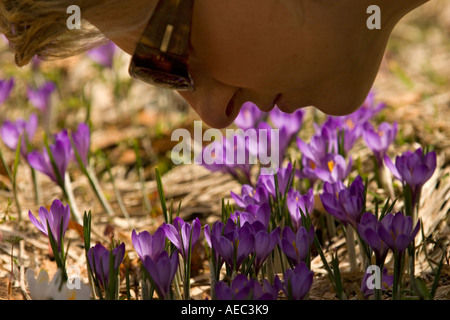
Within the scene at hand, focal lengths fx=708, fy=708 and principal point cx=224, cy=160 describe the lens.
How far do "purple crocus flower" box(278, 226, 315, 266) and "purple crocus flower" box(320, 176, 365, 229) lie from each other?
0.43ft

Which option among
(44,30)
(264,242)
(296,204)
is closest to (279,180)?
(296,204)

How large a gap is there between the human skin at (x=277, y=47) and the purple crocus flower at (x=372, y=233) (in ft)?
0.98

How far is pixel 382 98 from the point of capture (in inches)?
134

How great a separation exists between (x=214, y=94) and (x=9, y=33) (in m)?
0.45

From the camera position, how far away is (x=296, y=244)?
138 centimetres

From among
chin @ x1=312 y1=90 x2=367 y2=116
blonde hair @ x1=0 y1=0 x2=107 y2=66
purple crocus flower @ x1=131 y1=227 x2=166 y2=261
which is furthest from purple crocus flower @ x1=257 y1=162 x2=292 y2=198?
blonde hair @ x1=0 y1=0 x2=107 y2=66

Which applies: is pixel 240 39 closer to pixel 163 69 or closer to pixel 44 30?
pixel 163 69

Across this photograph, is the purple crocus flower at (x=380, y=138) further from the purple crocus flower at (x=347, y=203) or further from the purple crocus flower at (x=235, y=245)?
the purple crocus flower at (x=235, y=245)

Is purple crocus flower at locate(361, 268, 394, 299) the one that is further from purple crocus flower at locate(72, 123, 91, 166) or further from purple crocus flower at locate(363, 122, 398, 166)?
purple crocus flower at locate(72, 123, 91, 166)

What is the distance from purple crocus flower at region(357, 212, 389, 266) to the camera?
1346 mm

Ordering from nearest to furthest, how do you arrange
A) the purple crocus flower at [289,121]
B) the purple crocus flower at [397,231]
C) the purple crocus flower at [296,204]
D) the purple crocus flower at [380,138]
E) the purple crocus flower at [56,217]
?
the purple crocus flower at [397,231] < the purple crocus flower at [56,217] < the purple crocus flower at [296,204] < the purple crocus flower at [380,138] < the purple crocus flower at [289,121]

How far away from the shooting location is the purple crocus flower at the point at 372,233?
1346 millimetres

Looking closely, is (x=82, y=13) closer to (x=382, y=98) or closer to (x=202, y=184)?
(x=202, y=184)

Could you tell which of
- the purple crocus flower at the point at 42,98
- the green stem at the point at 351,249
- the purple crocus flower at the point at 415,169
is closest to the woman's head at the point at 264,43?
the purple crocus flower at the point at 415,169
